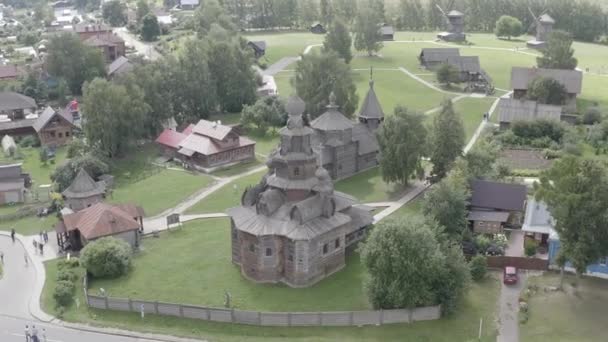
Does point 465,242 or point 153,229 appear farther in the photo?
point 153,229

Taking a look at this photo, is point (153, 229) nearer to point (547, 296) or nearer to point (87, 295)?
point (87, 295)

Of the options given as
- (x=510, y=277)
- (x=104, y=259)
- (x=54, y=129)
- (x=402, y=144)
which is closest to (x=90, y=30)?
(x=54, y=129)

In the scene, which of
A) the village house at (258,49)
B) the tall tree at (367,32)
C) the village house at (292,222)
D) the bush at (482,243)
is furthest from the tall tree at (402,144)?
the village house at (258,49)

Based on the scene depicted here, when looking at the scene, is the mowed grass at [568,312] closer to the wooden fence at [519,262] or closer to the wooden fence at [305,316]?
the wooden fence at [519,262]

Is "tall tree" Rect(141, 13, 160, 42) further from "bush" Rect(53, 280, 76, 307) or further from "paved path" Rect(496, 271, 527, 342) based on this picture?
"paved path" Rect(496, 271, 527, 342)

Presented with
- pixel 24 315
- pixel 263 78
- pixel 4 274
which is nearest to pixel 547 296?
pixel 24 315

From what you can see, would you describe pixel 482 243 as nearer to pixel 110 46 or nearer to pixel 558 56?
pixel 558 56

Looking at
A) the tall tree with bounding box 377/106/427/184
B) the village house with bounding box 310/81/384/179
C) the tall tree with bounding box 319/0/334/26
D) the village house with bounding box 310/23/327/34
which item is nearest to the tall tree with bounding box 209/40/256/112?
the village house with bounding box 310/81/384/179
